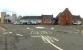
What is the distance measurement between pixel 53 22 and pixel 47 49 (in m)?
143

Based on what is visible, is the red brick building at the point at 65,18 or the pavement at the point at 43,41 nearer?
the pavement at the point at 43,41

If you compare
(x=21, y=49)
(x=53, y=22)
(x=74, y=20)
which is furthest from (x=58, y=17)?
(x=21, y=49)

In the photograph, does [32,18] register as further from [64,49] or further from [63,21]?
[64,49]

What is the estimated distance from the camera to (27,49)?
2011cm

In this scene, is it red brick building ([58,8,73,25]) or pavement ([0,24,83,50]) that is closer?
pavement ([0,24,83,50])

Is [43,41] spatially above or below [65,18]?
below

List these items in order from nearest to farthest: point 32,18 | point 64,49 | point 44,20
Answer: point 64,49, point 44,20, point 32,18

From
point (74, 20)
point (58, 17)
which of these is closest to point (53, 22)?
point (58, 17)

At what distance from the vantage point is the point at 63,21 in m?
157

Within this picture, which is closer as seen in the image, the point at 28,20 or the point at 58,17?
the point at 58,17

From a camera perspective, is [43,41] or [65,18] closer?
[43,41]

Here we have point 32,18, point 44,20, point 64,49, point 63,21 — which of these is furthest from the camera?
point 32,18

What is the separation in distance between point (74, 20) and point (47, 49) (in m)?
157

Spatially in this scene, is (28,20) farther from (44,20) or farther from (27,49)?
(27,49)
